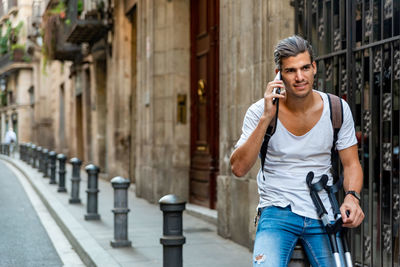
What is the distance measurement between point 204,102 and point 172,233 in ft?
21.2

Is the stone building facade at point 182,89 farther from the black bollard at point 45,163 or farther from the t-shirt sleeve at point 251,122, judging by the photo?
the t-shirt sleeve at point 251,122

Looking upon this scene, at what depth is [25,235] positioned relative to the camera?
30.0ft

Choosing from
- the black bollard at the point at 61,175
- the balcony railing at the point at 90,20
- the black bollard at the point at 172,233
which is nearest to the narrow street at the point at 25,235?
the black bollard at the point at 61,175

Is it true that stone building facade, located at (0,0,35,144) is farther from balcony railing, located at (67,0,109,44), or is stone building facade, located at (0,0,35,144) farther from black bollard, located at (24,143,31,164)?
balcony railing, located at (67,0,109,44)

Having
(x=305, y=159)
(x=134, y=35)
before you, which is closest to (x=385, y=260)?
(x=305, y=159)

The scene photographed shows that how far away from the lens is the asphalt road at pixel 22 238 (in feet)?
24.0

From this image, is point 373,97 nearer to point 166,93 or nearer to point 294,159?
point 294,159

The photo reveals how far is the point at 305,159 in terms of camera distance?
9.48 feet

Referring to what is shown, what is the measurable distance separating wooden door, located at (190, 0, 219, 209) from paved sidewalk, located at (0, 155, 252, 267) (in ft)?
2.38

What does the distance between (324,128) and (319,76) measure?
3.40 metres

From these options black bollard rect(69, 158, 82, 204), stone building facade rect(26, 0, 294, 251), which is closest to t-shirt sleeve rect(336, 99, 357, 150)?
stone building facade rect(26, 0, 294, 251)

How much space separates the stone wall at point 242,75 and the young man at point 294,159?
3971 millimetres

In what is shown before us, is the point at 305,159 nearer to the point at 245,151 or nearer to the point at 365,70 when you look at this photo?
the point at 245,151

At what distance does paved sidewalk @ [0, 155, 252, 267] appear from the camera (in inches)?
259
